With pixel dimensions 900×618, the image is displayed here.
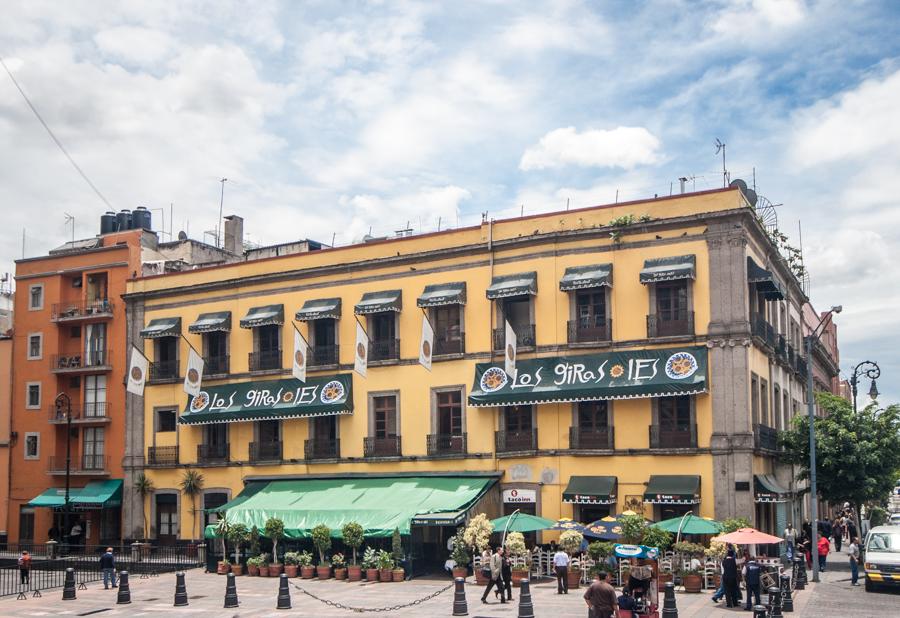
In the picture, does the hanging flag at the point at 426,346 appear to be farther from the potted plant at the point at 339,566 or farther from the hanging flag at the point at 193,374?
the hanging flag at the point at 193,374

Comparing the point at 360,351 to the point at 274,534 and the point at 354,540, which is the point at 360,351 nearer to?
the point at 274,534

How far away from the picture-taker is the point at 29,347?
53281mm

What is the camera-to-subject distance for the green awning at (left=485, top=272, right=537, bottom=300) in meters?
37.7

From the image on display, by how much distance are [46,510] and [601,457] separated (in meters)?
30.6

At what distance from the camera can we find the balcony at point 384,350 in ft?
135

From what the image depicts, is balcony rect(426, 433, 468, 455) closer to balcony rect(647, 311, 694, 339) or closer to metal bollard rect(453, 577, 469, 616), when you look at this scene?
balcony rect(647, 311, 694, 339)

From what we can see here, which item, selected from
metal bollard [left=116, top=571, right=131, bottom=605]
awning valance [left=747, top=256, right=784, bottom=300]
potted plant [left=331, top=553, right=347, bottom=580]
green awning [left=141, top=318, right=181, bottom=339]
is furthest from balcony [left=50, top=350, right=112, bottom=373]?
awning valance [left=747, top=256, right=784, bottom=300]

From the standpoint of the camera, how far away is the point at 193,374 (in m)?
44.5

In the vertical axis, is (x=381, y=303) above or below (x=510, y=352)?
above

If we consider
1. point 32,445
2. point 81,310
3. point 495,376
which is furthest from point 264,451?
point 32,445

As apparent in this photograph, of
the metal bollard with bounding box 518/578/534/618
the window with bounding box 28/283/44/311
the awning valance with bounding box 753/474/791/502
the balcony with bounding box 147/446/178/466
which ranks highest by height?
the window with bounding box 28/283/44/311

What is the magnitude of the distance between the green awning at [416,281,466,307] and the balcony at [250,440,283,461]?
9740 millimetres

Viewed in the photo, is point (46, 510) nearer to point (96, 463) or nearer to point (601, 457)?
point (96, 463)

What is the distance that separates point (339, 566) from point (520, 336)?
35.6 ft
